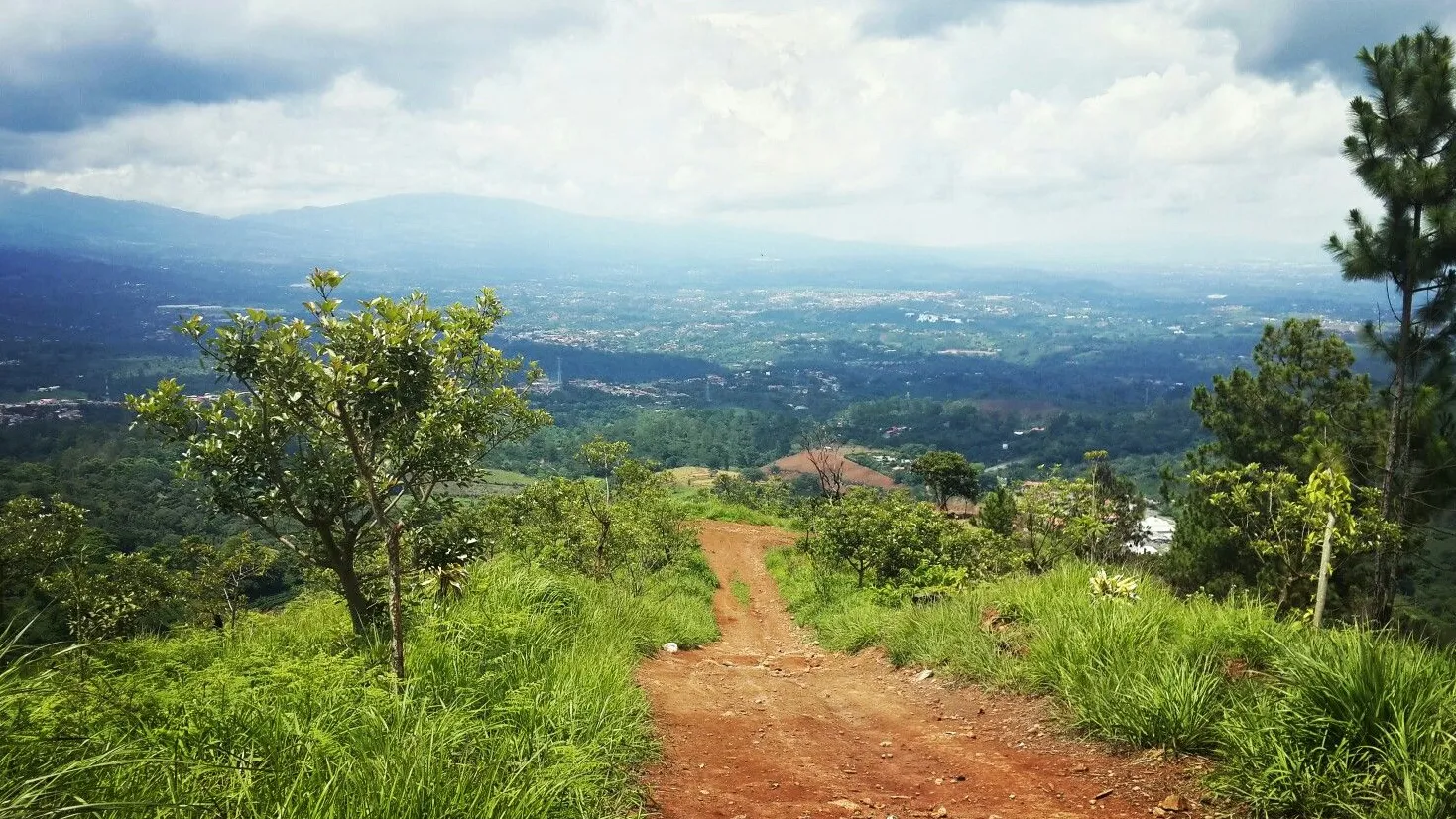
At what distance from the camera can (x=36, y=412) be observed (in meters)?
84.3

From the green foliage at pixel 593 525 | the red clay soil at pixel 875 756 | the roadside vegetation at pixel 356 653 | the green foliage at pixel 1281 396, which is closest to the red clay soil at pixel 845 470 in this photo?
the green foliage at pixel 1281 396

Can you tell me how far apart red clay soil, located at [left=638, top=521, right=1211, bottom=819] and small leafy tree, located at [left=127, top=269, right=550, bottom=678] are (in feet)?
6.63

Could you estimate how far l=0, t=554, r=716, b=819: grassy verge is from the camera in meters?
2.53

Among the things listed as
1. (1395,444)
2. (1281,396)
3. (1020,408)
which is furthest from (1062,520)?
(1020,408)

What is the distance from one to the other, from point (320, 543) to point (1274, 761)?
22.6 ft

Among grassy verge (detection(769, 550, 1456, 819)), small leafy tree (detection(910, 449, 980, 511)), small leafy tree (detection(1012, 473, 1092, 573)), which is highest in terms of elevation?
grassy verge (detection(769, 550, 1456, 819))

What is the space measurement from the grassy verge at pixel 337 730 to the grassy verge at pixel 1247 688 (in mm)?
2915

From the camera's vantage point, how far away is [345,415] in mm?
4195

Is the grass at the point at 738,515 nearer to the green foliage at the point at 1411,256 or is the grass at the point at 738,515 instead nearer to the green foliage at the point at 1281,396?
the green foliage at the point at 1281,396

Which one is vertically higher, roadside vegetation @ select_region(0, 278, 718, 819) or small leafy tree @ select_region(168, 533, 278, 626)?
roadside vegetation @ select_region(0, 278, 718, 819)

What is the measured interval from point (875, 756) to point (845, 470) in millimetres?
57932

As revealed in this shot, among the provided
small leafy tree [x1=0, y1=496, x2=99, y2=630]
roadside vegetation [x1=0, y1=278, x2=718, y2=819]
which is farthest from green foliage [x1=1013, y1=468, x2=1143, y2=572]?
small leafy tree [x1=0, y1=496, x2=99, y2=630]

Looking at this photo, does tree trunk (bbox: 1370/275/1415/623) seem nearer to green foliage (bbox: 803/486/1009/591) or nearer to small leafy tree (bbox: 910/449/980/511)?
green foliage (bbox: 803/486/1009/591)

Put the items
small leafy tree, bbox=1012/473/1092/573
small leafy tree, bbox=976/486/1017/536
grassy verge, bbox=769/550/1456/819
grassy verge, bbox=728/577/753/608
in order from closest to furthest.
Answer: grassy verge, bbox=769/550/1456/819
small leafy tree, bbox=1012/473/1092/573
grassy verge, bbox=728/577/753/608
small leafy tree, bbox=976/486/1017/536
